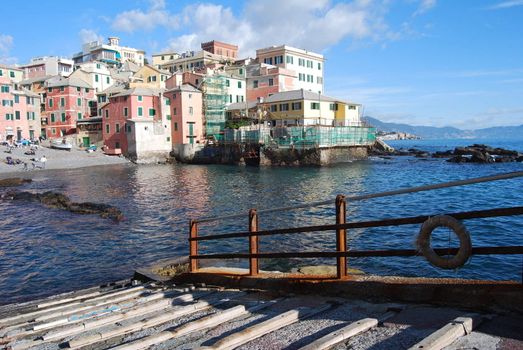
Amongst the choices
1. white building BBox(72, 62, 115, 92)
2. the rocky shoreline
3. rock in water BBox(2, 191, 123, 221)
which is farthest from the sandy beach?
the rocky shoreline

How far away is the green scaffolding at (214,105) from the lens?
79369 mm

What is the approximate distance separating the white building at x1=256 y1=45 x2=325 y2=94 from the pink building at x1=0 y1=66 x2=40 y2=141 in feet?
150

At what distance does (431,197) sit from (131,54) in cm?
12515

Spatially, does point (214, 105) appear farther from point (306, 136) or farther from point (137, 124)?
point (306, 136)

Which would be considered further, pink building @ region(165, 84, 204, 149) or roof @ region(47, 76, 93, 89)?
roof @ region(47, 76, 93, 89)

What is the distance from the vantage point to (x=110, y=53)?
12825 centimetres

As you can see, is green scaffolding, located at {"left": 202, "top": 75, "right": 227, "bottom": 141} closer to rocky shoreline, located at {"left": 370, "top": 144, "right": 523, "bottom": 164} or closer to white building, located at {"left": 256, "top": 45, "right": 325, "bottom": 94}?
white building, located at {"left": 256, "top": 45, "right": 325, "bottom": 94}

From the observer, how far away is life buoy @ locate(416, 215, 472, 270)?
16.6 feet

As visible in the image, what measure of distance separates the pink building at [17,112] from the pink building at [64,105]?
2.61m

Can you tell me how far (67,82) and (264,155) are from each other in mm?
43941

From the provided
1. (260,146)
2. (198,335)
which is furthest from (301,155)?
(198,335)

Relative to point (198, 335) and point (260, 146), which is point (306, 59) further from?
point (198, 335)

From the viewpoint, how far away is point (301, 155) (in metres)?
65.2

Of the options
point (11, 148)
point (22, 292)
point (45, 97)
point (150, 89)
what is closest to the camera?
point (22, 292)
